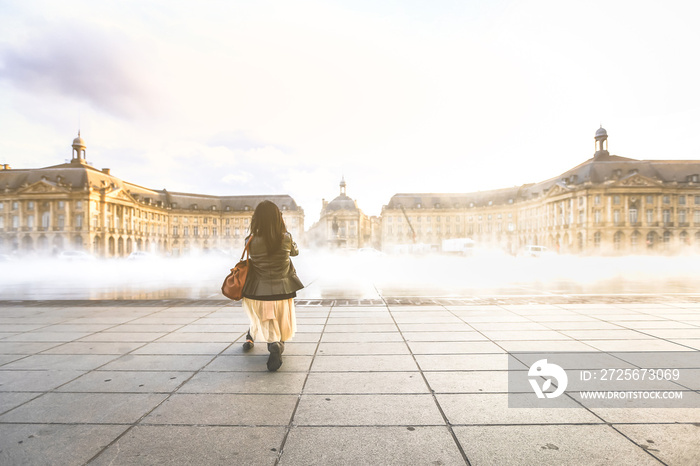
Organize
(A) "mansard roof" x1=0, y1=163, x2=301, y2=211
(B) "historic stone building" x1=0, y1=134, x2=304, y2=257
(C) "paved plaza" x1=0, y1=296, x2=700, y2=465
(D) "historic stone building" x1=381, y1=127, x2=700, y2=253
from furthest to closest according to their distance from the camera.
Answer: (A) "mansard roof" x1=0, y1=163, x2=301, y2=211 < (B) "historic stone building" x1=0, y1=134, x2=304, y2=257 < (D) "historic stone building" x1=381, y1=127, x2=700, y2=253 < (C) "paved plaza" x1=0, y1=296, x2=700, y2=465

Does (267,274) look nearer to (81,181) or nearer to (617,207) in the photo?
(617,207)

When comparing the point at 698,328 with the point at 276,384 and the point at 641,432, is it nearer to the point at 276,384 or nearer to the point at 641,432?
the point at 641,432

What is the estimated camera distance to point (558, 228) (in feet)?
258

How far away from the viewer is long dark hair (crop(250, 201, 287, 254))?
5234 mm

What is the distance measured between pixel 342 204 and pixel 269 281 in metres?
108

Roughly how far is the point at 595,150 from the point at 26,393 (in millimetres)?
98955

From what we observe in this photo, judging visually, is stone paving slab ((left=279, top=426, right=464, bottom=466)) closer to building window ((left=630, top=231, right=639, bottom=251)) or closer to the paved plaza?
the paved plaza

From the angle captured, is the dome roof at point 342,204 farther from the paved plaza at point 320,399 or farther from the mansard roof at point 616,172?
the paved plaza at point 320,399

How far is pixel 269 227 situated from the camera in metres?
5.23

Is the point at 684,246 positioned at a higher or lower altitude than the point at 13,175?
lower

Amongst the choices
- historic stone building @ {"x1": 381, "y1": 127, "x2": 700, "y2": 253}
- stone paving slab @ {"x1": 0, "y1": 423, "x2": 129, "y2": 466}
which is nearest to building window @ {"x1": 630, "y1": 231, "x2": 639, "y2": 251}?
historic stone building @ {"x1": 381, "y1": 127, "x2": 700, "y2": 253}

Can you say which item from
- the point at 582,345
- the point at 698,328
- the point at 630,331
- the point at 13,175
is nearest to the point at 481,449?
the point at 582,345

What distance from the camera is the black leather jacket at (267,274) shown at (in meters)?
5.20

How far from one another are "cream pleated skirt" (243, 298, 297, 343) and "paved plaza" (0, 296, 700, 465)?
1.26ft
